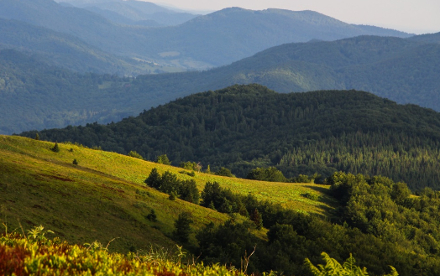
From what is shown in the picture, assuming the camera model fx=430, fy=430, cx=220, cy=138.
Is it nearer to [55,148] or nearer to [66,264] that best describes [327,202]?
[55,148]

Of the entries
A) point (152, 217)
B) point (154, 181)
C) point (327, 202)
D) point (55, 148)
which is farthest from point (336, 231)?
point (55, 148)

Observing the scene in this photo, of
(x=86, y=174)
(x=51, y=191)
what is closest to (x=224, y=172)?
(x=86, y=174)

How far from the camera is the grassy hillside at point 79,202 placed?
36562 millimetres

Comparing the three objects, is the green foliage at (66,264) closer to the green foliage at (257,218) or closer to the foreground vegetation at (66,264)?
the foreground vegetation at (66,264)

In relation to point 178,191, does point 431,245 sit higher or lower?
lower

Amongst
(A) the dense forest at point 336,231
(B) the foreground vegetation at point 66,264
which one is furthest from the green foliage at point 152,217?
(B) the foreground vegetation at point 66,264

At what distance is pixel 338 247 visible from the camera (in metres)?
52.1

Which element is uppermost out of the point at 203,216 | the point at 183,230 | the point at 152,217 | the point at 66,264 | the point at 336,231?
the point at 66,264

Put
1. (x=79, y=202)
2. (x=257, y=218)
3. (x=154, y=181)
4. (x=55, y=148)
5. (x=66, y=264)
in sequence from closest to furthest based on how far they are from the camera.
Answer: (x=66, y=264) < (x=79, y=202) < (x=257, y=218) < (x=154, y=181) < (x=55, y=148)

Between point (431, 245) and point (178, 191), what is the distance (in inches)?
1980

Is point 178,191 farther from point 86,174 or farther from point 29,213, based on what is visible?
point 29,213

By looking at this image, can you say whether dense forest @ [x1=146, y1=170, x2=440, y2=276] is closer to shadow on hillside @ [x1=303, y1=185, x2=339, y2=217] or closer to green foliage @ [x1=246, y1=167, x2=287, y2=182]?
shadow on hillside @ [x1=303, y1=185, x2=339, y2=217]

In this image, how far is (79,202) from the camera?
44.5m

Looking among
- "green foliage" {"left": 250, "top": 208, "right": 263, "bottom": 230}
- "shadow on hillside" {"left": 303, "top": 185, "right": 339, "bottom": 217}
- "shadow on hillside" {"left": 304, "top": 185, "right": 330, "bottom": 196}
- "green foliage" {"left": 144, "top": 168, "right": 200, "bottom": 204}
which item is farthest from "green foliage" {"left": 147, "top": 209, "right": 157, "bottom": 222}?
"shadow on hillside" {"left": 304, "top": 185, "right": 330, "bottom": 196}
